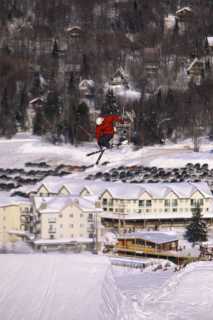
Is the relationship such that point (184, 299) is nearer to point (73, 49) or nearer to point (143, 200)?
point (143, 200)

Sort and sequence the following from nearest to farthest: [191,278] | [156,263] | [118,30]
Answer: [191,278]
[156,263]
[118,30]

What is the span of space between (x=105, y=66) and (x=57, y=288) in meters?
27.3

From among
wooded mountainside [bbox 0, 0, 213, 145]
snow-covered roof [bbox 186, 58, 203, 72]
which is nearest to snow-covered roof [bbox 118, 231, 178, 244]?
wooded mountainside [bbox 0, 0, 213, 145]

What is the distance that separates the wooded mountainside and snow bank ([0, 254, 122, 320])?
1383 centimetres

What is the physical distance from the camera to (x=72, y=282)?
9148mm

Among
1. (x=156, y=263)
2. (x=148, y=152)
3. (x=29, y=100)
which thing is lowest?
(x=156, y=263)

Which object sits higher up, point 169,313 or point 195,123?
point 195,123

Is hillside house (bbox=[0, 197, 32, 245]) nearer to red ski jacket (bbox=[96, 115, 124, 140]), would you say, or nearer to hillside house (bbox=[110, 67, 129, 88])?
red ski jacket (bbox=[96, 115, 124, 140])

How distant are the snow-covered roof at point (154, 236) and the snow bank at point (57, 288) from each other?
5605 millimetres

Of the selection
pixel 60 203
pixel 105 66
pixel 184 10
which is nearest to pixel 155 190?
pixel 60 203

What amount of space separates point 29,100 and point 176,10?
1260 cm

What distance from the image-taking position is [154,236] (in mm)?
16734

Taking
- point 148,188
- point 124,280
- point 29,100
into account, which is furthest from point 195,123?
point 124,280

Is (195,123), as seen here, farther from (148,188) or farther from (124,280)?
(124,280)
